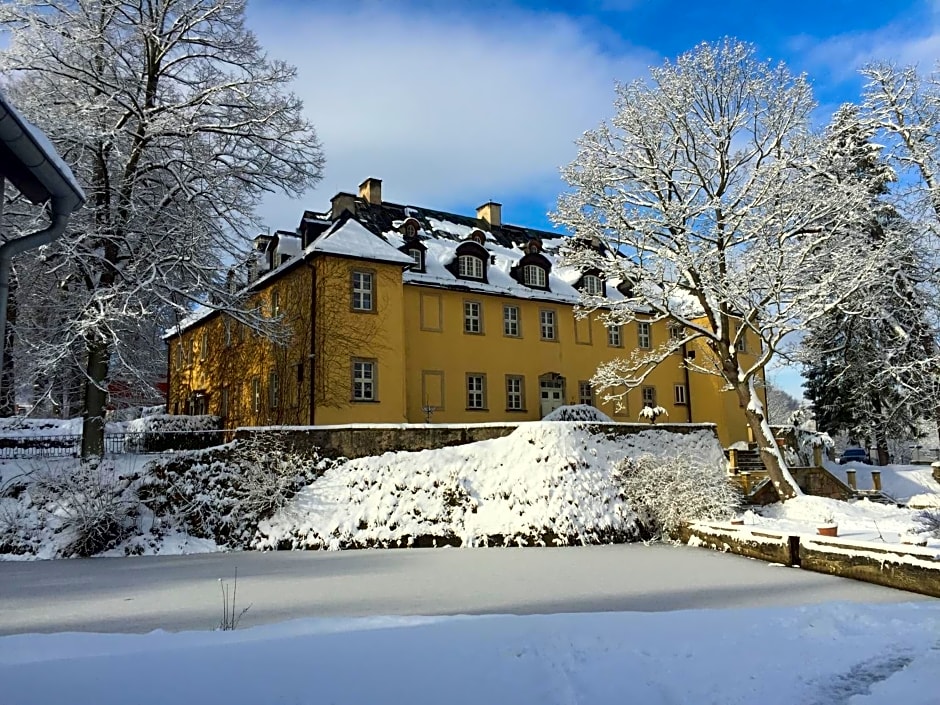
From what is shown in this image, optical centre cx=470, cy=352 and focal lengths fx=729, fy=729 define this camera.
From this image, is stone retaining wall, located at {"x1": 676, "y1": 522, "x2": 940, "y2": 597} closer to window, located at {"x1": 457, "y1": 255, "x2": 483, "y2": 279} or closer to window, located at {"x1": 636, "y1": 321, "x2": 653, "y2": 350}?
window, located at {"x1": 457, "y1": 255, "x2": 483, "y2": 279}

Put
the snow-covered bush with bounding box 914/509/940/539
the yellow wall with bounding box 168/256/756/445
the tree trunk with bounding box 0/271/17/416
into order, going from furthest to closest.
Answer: the yellow wall with bounding box 168/256/756/445
the tree trunk with bounding box 0/271/17/416
the snow-covered bush with bounding box 914/509/940/539

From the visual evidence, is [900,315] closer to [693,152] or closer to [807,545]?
[693,152]

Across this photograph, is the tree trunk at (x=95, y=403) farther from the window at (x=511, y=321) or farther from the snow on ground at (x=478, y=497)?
the window at (x=511, y=321)

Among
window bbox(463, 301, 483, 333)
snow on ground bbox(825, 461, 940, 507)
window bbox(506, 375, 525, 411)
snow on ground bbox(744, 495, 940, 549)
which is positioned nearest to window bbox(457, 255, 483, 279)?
window bbox(463, 301, 483, 333)

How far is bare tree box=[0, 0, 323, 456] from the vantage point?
1673 centimetres

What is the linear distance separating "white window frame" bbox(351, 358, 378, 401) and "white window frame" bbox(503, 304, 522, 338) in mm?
6619

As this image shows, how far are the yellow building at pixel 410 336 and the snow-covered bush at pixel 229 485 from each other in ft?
13.2

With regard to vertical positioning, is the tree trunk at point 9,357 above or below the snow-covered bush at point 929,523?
above

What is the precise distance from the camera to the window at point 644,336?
103 ft

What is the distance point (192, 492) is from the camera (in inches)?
622

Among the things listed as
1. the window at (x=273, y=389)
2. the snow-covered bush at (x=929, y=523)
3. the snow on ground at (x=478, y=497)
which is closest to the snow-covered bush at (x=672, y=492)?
the snow on ground at (x=478, y=497)

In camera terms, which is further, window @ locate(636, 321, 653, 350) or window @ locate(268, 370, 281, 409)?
window @ locate(636, 321, 653, 350)

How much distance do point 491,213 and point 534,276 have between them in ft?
16.9

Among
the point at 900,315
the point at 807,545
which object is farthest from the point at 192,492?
the point at 900,315
